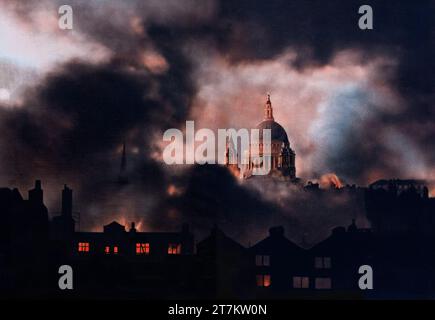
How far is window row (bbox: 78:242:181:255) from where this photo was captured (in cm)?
2048

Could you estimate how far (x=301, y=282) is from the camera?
830 inches

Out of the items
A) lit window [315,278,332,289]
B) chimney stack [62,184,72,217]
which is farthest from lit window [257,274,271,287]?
chimney stack [62,184,72,217]

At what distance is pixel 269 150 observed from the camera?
19.8m

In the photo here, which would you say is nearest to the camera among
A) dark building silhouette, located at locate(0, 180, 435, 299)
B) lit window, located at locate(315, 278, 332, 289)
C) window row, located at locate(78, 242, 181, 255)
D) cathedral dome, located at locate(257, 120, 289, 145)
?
cathedral dome, located at locate(257, 120, 289, 145)

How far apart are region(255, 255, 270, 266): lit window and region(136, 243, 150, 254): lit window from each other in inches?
118

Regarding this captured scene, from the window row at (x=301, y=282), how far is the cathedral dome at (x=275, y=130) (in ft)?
Result: 12.6

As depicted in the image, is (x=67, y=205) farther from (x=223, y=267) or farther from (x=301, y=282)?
(x=301, y=282)

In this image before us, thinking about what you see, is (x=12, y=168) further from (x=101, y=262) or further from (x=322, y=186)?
(x=322, y=186)

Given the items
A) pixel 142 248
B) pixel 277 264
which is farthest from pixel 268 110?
pixel 142 248

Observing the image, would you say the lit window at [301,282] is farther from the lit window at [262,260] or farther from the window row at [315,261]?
the lit window at [262,260]

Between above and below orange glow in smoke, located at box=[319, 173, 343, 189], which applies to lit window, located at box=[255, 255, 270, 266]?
below

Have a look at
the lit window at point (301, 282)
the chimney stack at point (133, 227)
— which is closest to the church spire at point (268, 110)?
the chimney stack at point (133, 227)

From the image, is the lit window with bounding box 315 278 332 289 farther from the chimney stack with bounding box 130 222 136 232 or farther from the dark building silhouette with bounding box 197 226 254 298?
the chimney stack with bounding box 130 222 136 232

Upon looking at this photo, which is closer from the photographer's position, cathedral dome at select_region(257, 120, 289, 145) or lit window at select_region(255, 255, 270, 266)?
cathedral dome at select_region(257, 120, 289, 145)
